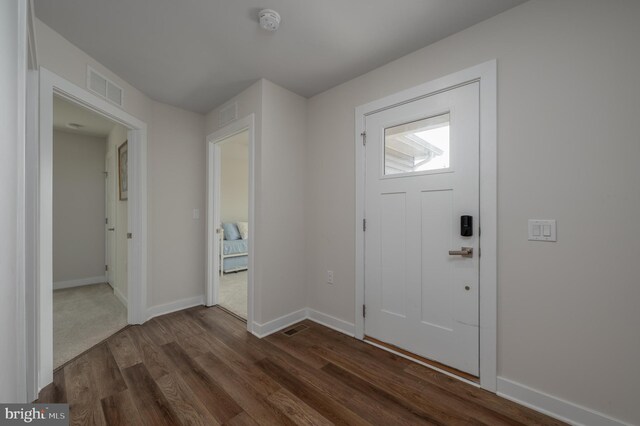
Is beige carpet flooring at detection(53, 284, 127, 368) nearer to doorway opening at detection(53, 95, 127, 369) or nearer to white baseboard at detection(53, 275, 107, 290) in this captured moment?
doorway opening at detection(53, 95, 127, 369)

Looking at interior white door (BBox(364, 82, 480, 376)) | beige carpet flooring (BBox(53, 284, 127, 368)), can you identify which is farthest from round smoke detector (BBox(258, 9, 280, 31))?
beige carpet flooring (BBox(53, 284, 127, 368))

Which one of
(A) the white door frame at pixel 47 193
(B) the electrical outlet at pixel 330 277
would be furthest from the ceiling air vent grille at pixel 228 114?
(B) the electrical outlet at pixel 330 277

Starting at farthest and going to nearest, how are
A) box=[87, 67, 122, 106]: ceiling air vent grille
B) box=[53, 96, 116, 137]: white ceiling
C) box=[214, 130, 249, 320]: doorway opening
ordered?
box=[214, 130, 249, 320]: doorway opening → box=[53, 96, 116, 137]: white ceiling → box=[87, 67, 122, 106]: ceiling air vent grille

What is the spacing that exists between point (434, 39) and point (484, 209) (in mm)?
1306

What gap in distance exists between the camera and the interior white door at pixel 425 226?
1.82 metres

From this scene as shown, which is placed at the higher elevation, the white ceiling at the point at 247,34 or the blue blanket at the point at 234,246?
the white ceiling at the point at 247,34

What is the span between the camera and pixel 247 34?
187 cm

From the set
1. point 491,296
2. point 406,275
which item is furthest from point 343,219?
point 491,296

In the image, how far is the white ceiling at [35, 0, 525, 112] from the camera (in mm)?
1617

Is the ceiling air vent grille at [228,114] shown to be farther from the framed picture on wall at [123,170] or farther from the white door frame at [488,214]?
the white door frame at [488,214]

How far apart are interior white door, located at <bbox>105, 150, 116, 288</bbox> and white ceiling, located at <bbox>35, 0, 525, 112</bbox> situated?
199 centimetres

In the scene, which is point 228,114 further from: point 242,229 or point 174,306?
point 242,229

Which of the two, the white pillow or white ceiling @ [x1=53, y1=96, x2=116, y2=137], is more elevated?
white ceiling @ [x1=53, y1=96, x2=116, y2=137]

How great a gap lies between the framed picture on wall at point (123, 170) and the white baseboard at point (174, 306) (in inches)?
54.6
